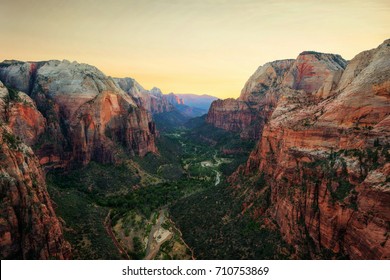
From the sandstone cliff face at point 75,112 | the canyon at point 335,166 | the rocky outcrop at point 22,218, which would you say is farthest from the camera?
the sandstone cliff face at point 75,112

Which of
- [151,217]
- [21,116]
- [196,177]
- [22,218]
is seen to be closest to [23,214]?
[22,218]

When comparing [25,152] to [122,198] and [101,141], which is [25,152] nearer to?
[122,198]

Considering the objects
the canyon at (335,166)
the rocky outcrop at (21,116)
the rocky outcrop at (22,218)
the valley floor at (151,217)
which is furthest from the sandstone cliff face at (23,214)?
the rocky outcrop at (21,116)

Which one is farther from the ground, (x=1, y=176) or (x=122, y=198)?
(x=1, y=176)

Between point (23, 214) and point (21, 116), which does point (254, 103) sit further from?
point (23, 214)

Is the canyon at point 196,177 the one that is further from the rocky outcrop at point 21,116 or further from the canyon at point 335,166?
the rocky outcrop at point 21,116

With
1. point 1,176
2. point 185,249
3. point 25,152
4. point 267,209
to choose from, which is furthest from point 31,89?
point 267,209

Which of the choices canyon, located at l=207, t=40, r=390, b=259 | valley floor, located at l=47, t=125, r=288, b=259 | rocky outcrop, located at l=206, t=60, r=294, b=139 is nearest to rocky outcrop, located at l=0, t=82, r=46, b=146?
valley floor, located at l=47, t=125, r=288, b=259
